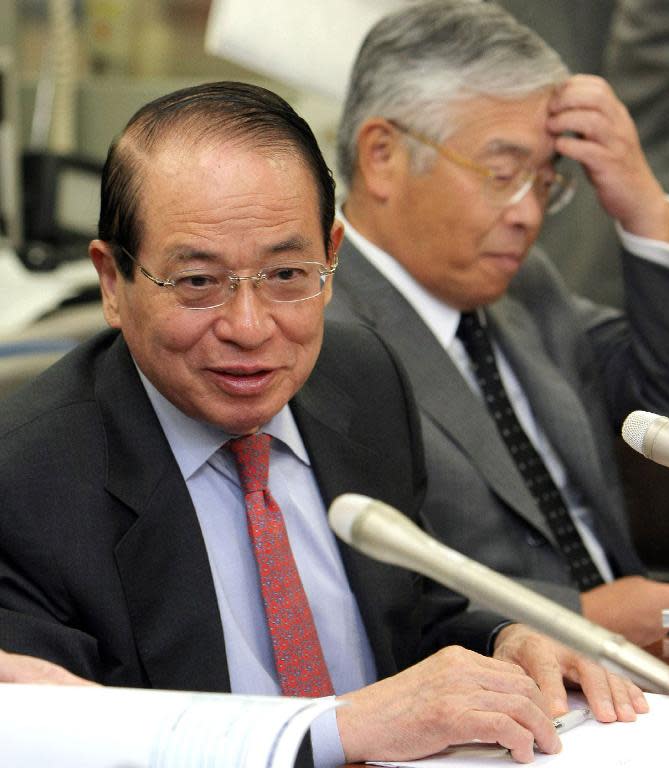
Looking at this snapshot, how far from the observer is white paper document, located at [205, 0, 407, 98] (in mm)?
2621

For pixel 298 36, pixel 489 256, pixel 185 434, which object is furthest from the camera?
pixel 298 36

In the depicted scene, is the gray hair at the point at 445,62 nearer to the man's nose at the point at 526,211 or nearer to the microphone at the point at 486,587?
the man's nose at the point at 526,211

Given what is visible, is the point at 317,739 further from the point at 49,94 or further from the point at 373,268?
the point at 49,94

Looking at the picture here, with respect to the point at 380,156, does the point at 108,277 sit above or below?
above

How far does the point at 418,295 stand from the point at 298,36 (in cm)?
82

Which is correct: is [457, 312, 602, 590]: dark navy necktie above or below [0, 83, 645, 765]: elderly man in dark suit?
below

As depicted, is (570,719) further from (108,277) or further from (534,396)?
(534,396)

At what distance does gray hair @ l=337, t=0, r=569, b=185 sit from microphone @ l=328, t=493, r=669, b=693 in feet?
4.17

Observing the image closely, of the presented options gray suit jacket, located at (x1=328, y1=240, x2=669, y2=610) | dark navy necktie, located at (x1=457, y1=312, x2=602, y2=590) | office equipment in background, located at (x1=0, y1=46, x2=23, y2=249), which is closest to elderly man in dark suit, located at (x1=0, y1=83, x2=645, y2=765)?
gray suit jacket, located at (x1=328, y1=240, x2=669, y2=610)

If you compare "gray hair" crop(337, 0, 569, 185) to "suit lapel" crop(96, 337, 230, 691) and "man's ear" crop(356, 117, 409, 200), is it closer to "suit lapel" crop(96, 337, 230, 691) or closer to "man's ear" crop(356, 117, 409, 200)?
"man's ear" crop(356, 117, 409, 200)

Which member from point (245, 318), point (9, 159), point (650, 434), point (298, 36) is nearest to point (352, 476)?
point (245, 318)

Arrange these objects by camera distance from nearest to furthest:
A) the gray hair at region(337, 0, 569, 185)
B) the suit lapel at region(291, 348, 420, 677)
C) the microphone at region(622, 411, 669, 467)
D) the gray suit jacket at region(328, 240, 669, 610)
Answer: the microphone at region(622, 411, 669, 467) → the suit lapel at region(291, 348, 420, 677) → the gray suit jacket at region(328, 240, 669, 610) → the gray hair at region(337, 0, 569, 185)

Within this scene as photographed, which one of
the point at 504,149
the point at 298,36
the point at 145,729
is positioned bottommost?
the point at 298,36

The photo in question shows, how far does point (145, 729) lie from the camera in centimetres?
85
